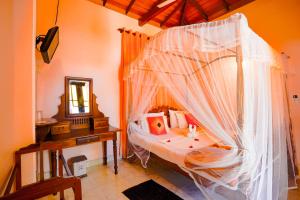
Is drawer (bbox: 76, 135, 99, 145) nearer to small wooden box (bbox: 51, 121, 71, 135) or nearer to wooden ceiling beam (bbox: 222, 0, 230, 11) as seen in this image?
small wooden box (bbox: 51, 121, 71, 135)

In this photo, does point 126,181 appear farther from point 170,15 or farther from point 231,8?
point 231,8

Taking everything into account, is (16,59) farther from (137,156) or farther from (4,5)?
(137,156)

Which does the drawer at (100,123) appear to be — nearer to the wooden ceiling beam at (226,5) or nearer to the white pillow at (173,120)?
the white pillow at (173,120)

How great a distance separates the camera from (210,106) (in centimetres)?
166

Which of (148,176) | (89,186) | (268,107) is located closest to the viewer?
(268,107)

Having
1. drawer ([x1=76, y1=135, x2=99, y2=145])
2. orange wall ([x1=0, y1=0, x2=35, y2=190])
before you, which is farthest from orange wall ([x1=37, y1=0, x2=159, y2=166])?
orange wall ([x1=0, y1=0, x2=35, y2=190])

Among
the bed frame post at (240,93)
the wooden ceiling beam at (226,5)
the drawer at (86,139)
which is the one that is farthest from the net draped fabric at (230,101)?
the wooden ceiling beam at (226,5)

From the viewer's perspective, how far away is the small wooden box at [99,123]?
2.68 meters

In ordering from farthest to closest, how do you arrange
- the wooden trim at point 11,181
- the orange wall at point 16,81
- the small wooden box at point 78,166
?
the small wooden box at point 78,166 < the orange wall at point 16,81 < the wooden trim at point 11,181

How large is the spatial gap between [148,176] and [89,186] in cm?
93

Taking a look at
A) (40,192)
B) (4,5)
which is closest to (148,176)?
(40,192)

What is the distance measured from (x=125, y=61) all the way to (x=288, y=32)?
3132 mm

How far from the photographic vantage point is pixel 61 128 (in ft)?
7.64

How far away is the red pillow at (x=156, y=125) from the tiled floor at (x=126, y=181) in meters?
→ 0.65
